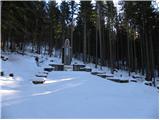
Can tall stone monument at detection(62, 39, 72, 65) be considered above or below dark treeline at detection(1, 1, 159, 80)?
below

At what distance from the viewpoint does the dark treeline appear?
112 ft

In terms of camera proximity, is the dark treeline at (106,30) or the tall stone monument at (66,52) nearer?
the tall stone monument at (66,52)

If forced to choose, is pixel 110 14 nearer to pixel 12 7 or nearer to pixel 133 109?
pixel 12 7

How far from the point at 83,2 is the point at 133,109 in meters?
38.0

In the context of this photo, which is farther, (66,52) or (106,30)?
(106,30)

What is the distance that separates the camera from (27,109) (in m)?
8.62

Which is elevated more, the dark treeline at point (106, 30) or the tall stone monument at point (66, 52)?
the dark treeline at point (106, 30)

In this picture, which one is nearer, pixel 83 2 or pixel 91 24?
pixel 83 2

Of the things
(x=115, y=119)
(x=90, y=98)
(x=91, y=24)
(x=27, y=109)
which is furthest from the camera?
(x=91, y=24)

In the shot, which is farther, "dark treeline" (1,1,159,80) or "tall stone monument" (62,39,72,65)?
"dark treeline" (1,1,159,80)

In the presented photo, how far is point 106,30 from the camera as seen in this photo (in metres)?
51.7

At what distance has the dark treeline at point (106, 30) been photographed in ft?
112

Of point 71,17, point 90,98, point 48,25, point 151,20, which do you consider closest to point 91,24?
point 71,17

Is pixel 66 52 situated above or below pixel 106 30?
below
